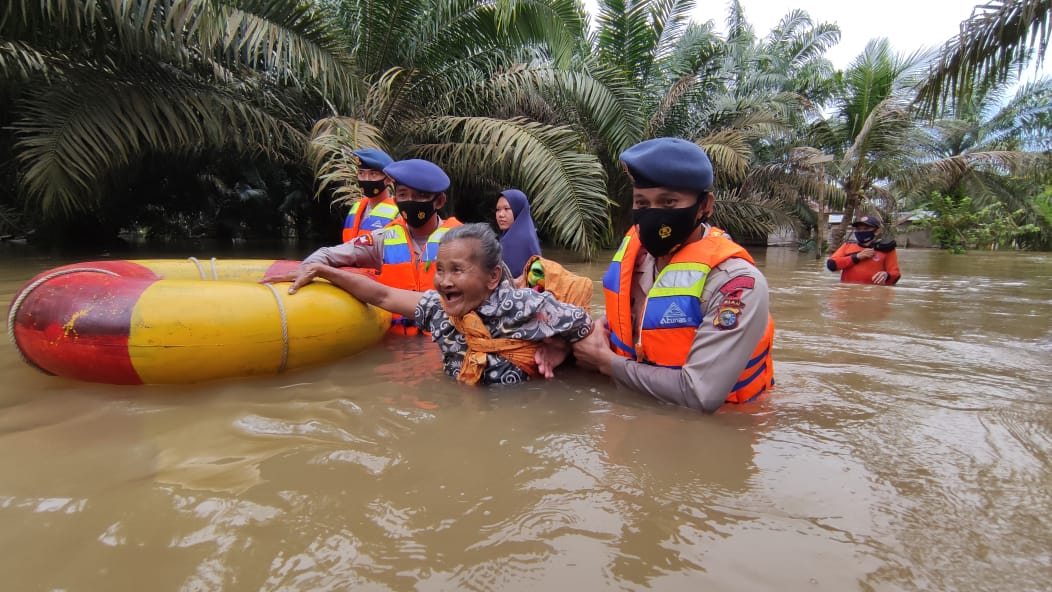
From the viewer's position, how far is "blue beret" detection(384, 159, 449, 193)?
4005 mm

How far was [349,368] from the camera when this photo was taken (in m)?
3.63

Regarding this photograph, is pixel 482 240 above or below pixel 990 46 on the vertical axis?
below

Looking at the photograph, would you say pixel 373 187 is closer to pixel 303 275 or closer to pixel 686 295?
pixel 303 275

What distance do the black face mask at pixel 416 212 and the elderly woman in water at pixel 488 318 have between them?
100 cm

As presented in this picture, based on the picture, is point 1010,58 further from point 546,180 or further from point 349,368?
point 349,368

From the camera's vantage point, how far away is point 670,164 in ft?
8.21

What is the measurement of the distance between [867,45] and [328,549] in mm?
21502

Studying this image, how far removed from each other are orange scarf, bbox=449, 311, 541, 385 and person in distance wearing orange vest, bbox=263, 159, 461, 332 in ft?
3.40

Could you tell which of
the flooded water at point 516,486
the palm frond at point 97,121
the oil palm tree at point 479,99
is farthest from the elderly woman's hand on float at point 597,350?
the palm frond at point 97,121

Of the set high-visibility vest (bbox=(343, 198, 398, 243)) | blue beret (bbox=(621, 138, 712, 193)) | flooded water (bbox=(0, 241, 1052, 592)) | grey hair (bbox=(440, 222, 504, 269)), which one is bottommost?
flooded water (bbox=(0, 241, 1052, 592))

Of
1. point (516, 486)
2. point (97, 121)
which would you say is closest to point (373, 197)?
point (516, 486)

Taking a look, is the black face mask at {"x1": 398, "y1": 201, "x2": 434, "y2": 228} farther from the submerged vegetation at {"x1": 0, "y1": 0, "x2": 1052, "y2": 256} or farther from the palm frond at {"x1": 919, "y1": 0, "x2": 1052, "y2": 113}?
the palm frond at {"x1": 919, "y1": 0, "x2": 1052, "y2": 113}

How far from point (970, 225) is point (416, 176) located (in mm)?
23943

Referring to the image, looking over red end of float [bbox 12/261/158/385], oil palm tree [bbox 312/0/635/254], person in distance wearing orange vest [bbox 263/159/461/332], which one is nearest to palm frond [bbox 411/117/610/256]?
oil palm tree [bbox 312/0/635/254]
